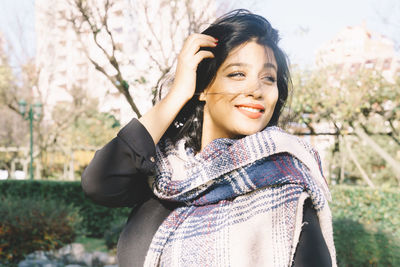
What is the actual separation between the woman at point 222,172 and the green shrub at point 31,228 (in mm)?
6681

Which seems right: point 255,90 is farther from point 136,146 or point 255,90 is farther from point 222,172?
point 136,146

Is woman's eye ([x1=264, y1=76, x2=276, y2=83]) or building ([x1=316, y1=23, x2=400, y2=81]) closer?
woman's eye ([x1=264, y1=76, x2=276, y2=83])

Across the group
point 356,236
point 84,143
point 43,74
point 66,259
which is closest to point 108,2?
point 356,236

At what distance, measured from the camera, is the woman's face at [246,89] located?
1.21m

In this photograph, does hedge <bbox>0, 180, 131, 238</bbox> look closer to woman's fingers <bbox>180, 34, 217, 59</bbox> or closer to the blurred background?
the blurred background

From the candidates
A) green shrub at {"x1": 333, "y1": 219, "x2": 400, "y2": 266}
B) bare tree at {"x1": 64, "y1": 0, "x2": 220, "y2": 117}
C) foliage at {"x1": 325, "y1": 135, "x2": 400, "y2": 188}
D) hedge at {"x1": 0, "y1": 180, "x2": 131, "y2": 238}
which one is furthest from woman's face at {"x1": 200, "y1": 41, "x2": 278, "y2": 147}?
foliage at {"x1": 325, "y1": 135, "x2": 400, "y2": 188}

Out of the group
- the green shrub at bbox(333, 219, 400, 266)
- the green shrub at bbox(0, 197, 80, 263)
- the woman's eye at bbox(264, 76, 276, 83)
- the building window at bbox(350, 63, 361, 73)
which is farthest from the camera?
the building window at bbox(350, 63, 361, 73)

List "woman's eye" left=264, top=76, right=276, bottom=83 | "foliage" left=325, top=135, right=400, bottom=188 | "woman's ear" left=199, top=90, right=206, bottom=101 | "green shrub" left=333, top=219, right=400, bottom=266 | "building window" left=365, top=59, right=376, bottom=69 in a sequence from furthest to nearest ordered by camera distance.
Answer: "foliage" left=325, top=135, right=400, bottom=188 < "building window" left=365, top=59, right=376, bottom=69 < "green shrub" left=333, top=219, right=400, bottom=266 < "woman's ear" left=199, top=90, right=206, bottom=101 < "woman's eye" left=264, top=76, right=276, bottom=83

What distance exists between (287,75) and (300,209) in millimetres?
581

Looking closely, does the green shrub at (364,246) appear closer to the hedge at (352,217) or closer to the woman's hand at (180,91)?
the hedge at (352,217)

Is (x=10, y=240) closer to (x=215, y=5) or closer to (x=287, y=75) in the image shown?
(x=215, y=5)

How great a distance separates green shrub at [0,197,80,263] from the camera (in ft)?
23.6

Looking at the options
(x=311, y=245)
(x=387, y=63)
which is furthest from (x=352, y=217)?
(x=311, y=245)

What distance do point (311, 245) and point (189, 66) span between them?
1.95 feet
